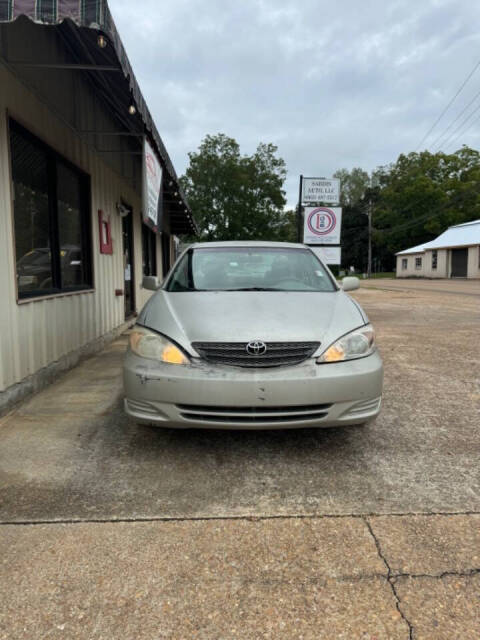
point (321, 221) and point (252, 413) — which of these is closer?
point (252, 413)

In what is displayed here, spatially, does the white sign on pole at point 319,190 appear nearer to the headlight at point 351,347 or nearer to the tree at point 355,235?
the headlight at point 351,347

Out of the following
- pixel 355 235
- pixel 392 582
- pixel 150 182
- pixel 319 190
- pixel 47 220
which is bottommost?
pixel 392 582

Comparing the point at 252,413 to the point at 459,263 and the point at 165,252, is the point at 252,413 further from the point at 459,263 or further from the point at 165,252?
the point at 459,263

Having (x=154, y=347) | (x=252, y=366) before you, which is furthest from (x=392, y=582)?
(x=154, y=347)

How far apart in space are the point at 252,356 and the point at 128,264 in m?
7.03

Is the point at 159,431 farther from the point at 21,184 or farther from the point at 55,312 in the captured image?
the point at 21,184

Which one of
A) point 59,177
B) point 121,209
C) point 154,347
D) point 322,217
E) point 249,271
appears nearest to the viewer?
point 154,347

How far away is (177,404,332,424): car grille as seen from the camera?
2.72 m

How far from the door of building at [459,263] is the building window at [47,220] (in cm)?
3874

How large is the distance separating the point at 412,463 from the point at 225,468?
48.8 inches

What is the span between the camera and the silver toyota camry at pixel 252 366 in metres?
2.69

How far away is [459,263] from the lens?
3938 cm

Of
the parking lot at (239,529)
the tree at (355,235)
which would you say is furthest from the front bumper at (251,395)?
the tree at (355,235)

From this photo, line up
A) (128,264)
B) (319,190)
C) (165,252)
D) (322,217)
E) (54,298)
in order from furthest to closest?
(165,252) → (319,190) → (322,217) → (128,264) → (54,298)
